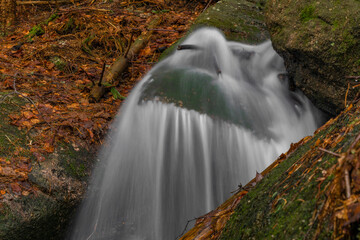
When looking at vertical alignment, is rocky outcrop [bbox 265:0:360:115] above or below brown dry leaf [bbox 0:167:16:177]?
above

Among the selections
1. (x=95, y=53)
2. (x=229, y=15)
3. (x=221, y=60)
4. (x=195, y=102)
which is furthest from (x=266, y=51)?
(x=95, y=53)

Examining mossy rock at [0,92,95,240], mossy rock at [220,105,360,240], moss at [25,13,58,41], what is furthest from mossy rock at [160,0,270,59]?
mossy rock at [220,105,360,240]

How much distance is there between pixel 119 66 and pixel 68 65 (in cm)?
82

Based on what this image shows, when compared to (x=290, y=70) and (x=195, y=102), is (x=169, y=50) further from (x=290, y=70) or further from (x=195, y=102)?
(x=290, y=70)

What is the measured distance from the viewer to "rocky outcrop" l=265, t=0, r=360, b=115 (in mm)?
3395

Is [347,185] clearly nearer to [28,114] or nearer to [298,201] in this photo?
[298,201]

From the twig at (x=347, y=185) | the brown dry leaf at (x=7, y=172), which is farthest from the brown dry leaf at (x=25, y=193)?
the twig at (x=347, y=185)

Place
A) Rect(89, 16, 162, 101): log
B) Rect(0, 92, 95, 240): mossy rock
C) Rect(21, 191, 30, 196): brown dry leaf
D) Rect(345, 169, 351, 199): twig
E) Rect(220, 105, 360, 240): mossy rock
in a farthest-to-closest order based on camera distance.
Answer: Rect(89, 16, 162, 101): log
Rect(21, 191, 30, 196): brown dry leaf
Rect(0, 92, 95, 240): mossy rock
Rect(220, 105, 360, 240): mossy rock
Rect(345, 169, 351, 199): twig

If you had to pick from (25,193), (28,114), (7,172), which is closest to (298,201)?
(25,193)

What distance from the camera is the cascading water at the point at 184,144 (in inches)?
133

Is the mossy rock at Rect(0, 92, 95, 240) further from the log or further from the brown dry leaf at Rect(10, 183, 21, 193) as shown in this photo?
the log

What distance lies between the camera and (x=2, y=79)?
4.07 meters

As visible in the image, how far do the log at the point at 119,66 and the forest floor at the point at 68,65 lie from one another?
91mm

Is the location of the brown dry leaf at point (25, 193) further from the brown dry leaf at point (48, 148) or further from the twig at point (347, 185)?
the twig at point (347, 185)
